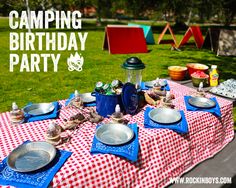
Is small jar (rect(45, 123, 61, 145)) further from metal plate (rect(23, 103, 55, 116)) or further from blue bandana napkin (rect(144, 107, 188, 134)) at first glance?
blue bandana napkin (rect(144, 107, 188, 134))

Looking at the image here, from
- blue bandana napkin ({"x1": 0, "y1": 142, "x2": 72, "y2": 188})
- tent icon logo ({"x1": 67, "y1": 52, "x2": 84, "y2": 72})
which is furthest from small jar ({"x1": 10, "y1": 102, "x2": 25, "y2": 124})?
tent icon logo ({"x1": 67, "y1": 52, "x2": 84, "y2": 72})

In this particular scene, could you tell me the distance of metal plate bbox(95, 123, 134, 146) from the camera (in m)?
2.36

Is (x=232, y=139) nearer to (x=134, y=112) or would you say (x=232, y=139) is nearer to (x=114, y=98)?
(x=134, y=112)

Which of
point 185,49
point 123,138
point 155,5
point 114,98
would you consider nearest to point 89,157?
point 123,138

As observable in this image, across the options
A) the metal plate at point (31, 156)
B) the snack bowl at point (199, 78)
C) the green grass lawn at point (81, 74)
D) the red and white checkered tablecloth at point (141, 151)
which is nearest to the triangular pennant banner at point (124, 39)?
the green grass lawn at point (81, 74)

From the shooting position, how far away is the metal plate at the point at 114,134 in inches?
92.8

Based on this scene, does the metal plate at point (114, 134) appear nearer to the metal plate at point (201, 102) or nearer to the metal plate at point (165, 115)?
the metal plate at point (165, 115)

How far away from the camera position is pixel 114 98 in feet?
9.14

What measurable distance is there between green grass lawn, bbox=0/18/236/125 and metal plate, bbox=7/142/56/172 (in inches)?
131

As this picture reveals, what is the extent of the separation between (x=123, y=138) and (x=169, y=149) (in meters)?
0.60

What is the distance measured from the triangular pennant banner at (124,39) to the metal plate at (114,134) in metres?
9.50

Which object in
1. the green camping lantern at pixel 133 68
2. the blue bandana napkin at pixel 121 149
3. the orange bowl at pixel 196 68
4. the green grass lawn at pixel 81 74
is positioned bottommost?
the green grass lawn at pixel 81 74

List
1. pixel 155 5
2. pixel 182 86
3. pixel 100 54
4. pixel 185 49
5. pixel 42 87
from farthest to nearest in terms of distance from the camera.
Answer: pixel 155 5, pixel 185 49, pixel 100 54, pixel 42 87, pixel 182 86

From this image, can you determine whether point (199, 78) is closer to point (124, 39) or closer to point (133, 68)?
point (133, 68)
